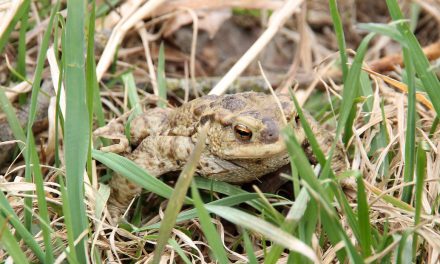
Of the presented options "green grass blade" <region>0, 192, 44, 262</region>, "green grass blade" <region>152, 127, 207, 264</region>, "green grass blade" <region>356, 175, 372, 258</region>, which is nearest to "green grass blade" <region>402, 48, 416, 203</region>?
"green grass blade" <region>356, 175, 372, 258</region>

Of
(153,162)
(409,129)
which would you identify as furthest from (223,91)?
(409,129)

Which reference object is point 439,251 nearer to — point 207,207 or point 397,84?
point 207,207

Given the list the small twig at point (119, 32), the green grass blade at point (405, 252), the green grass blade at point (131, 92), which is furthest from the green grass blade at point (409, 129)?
the small twig at point (119, 32)

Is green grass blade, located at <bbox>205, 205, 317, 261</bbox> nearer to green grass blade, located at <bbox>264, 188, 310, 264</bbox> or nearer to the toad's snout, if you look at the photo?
green grass blade, located at <bbox>264, 188, 310, 264</bbox>

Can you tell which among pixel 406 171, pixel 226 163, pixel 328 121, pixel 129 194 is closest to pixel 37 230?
pixel 129 194

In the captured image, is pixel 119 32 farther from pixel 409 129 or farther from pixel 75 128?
pixel 409 129
